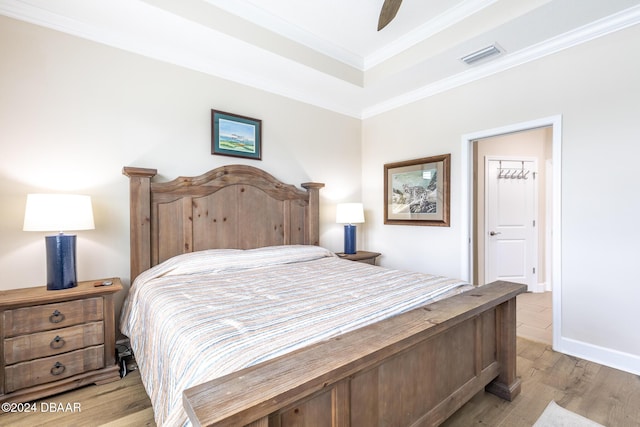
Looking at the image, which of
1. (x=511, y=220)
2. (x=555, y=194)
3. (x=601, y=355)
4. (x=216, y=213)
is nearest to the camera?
(x=601, y=355)

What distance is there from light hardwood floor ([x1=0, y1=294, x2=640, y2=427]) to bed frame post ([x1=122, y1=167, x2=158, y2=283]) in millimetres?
827

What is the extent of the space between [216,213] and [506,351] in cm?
254

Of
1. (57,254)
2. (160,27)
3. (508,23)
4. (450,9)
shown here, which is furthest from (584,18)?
(57,254)

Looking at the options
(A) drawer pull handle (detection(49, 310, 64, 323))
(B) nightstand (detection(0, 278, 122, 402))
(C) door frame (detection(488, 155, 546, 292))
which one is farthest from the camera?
(C) door frame (detection(488, 155, 546, 292))

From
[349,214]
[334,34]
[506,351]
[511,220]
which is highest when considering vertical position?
[334,34]

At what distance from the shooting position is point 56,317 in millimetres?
1843

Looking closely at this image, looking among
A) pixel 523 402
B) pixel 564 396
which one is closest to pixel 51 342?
pixel 523 402

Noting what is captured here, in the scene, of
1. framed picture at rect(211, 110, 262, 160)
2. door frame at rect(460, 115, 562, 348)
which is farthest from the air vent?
framed picture at rect(211, 110, 262, 160)

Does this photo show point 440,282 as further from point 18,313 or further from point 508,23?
point 18,313

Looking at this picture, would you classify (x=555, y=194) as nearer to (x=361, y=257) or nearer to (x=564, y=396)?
(x=564, y=396)

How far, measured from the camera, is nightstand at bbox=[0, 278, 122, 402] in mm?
1725

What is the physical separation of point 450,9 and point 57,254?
3.60 meters

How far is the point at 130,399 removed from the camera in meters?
1.82

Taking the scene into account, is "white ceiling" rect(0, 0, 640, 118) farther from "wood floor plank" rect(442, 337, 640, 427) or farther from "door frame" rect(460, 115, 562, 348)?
"wood floor plank" rect(442, 337, 640, 427)
